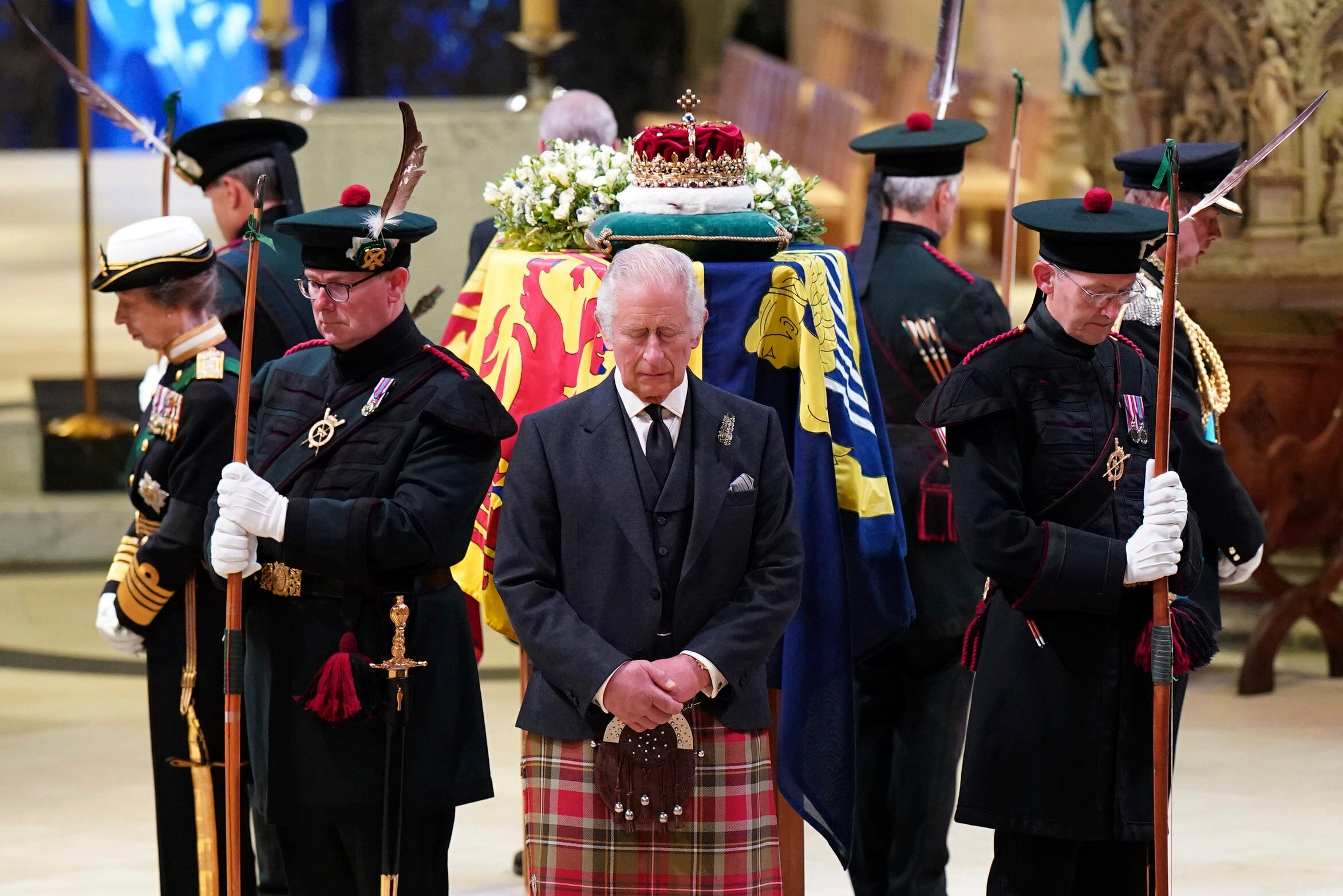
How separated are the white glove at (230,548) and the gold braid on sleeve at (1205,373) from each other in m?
1.95

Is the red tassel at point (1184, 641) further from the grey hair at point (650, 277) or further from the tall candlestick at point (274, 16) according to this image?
the tall candlestick at point (274, 16)

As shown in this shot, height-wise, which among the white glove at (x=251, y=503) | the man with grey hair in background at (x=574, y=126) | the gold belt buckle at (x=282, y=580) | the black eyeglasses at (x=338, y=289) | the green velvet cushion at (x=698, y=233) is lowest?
the gold belt buckle at (x=282, y=580)

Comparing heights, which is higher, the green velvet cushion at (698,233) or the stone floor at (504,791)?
the green velvet cushion at (698,233)

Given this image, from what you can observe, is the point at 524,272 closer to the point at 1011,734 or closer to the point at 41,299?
the point at 1011,734

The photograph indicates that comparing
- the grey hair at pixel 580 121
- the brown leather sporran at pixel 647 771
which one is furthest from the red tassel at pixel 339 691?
the grey hair at pixel 580 121

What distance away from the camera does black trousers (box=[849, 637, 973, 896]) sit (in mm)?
4742

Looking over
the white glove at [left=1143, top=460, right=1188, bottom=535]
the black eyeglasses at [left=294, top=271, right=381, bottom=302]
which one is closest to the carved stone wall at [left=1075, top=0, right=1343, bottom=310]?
the white glove at [left=1143, top=460, right=1188, bottom=535]

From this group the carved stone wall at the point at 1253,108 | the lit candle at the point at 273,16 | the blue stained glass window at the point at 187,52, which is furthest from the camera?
the blue stained glass window at the point at 187,52

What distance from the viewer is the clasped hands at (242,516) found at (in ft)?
11.7

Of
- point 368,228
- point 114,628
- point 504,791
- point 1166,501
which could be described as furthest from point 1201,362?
point 504,791

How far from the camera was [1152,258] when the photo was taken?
4336 millimetres

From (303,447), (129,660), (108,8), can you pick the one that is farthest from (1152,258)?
(108,8)

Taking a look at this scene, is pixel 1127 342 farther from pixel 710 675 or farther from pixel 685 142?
pixel 710 675

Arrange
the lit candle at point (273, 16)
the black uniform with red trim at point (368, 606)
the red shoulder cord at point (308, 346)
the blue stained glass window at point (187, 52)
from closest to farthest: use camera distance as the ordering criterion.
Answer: the black uniform with red trim at point (368, 606) → the red shoulder cord at point (308, 346) → the lit candle at point (273, 16) → the blue stained glass window at point (187, 52)
